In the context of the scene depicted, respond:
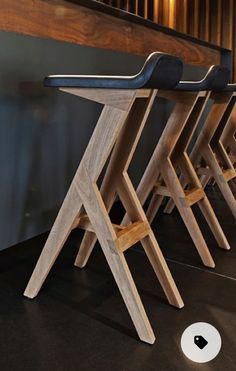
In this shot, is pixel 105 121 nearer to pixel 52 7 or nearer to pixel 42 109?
pixel 42 109

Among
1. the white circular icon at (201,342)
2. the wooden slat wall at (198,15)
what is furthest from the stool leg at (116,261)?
the wooden slat wall at (198,15)

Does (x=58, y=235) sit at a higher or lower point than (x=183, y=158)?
lower

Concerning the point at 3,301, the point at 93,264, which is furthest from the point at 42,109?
the point at 3,301

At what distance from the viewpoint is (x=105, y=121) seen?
46.1 inches

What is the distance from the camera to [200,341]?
1181 mm

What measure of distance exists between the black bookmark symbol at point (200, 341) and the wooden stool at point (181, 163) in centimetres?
55

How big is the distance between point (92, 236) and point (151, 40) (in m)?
1.46

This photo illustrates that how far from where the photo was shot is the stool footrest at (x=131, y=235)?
123cm

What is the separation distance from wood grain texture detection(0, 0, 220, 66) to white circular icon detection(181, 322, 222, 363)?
1326mm

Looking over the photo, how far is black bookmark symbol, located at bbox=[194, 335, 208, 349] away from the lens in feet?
3.81

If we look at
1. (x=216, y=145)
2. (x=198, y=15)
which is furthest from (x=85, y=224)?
(x=198, y=15)

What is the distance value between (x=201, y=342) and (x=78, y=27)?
1.48 meters

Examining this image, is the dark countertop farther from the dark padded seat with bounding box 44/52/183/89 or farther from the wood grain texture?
the dark padded seat with bounding box 44/52/183/89

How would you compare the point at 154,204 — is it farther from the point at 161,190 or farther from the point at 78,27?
the point at 78,27
